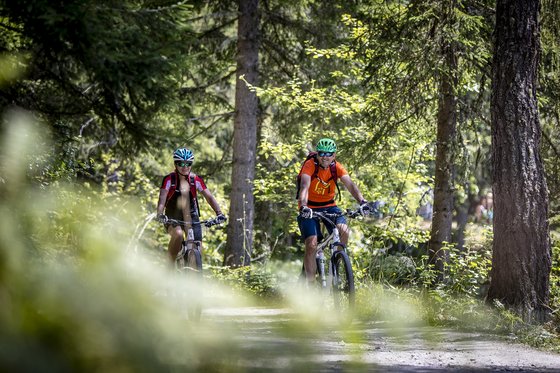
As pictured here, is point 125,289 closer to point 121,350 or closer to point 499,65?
point 121,350

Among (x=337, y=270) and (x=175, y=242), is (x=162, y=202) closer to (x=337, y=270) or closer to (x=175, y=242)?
(x=175, y=242)

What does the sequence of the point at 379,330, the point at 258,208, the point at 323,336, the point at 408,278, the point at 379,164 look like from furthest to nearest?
the point at 258,208
the point at 379,164
the point at 408,278
the point at 379,330
the point at 323,336

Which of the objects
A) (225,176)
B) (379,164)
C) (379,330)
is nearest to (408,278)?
(379,330)

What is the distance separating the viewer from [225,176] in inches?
899

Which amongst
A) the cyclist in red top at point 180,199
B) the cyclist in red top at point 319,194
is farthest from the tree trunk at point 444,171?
the cyclist in red top at point 180,199

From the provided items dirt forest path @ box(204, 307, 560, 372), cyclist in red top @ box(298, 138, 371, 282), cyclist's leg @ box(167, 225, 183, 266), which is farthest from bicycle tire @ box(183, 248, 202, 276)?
cyclist in red top @ box(298, 138, 371, 282)

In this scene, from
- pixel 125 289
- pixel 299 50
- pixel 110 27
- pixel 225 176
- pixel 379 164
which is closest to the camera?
pixel 125 289

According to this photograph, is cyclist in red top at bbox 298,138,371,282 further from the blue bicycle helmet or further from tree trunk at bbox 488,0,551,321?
tree trunk at bbox 488,0,551,321

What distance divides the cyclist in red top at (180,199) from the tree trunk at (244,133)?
6.82m

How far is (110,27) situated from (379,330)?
4740mm

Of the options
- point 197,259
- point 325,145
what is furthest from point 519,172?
point 197,259

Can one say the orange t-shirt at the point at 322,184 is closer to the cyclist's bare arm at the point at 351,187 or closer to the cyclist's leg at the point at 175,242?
the cyclist's bare arm at the point at 351,187

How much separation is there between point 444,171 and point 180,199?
5555 mm

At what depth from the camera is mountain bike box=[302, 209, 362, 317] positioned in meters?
8.99
